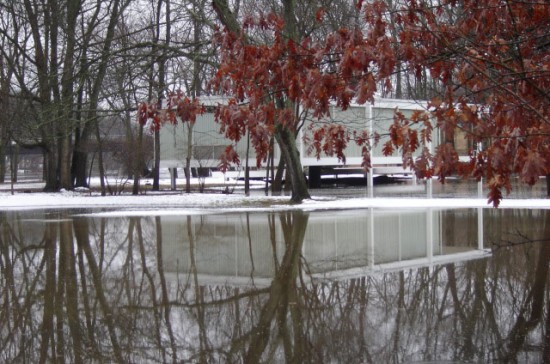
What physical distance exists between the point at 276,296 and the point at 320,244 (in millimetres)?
4993

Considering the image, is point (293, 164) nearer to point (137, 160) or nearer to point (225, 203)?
point (225, 203)

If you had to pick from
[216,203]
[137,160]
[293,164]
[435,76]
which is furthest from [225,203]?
[435,76]

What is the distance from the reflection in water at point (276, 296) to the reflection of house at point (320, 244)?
2.0 inches

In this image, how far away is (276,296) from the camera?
8.81 m

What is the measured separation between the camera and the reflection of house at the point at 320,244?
11.3m

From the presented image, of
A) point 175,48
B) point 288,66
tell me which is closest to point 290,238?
point 288,66

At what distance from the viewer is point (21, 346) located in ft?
21.9

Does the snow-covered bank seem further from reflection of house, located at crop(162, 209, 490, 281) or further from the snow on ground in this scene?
reflection of house, located at crop(162, 209, 490, 281)

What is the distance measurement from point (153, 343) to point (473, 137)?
364 centimetres

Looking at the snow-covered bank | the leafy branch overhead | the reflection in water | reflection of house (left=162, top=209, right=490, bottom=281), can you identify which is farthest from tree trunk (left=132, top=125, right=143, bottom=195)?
the leafy branch overhead

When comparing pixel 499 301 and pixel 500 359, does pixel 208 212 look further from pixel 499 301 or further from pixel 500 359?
pixel 500 359

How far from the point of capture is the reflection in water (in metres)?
6.48

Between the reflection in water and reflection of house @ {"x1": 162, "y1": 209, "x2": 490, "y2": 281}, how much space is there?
0.16 ft

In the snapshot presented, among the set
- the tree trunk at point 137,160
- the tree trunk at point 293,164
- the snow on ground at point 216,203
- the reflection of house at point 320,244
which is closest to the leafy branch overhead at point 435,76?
the reflection of house at point 320,244
